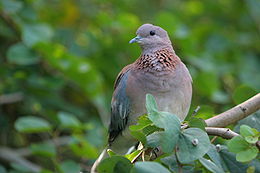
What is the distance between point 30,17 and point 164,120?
2396 millimetres

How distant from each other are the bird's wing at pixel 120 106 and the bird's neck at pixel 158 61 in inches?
4.3

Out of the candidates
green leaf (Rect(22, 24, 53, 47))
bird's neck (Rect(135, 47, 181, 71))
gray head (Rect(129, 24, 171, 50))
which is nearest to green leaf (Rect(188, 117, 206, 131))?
bird's neck (Rect(135, 47, 181, 71))

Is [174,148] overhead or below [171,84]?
overhead

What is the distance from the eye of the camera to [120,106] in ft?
9.52

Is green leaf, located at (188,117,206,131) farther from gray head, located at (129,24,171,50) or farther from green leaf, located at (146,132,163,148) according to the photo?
gray head, located at (129,24,171,50)

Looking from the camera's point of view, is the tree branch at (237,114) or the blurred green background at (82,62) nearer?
the tree branch at (237,114)

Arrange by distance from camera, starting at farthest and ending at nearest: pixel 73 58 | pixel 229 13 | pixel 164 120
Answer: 1. pixel 229 13
2. pixel 73 58
3. pixel 164 120

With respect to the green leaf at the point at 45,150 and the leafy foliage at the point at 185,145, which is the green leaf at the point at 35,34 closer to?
the green leaf at the point at 45,150

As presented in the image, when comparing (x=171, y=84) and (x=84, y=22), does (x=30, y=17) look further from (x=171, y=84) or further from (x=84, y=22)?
(x=171, y=84)

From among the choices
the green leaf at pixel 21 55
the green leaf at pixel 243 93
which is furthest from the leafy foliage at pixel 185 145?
the green leaf at pixel 21 55

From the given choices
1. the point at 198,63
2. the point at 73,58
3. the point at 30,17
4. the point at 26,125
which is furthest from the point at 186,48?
the point at 26,125

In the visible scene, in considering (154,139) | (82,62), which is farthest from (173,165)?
(82,62)

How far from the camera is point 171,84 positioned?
2.71m

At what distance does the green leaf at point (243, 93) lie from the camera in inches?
92.6
